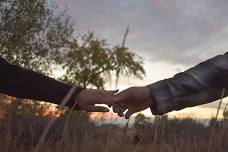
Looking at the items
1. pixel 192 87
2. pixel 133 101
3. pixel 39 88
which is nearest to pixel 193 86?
pixel 192 87

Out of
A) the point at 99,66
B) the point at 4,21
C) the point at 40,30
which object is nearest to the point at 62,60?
the point at 40,30

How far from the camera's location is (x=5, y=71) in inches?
152

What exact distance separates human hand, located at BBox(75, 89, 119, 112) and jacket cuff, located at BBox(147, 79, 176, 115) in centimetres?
32

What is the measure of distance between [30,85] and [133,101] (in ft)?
2.36

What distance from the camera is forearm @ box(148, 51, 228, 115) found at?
3.38m

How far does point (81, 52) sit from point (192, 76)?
43388 millimetres

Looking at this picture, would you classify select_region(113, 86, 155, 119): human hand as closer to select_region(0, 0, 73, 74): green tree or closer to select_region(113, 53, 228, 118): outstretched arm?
select_region(113, 53, 228, 118): outstretched arm

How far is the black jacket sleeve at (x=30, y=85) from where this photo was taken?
3809mm

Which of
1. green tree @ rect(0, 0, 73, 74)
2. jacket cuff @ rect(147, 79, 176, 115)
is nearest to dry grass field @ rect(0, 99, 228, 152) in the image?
jacket cuff @ rect(147, 79, 176, 115)

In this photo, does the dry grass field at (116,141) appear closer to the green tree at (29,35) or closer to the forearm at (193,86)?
the forearm at (193,86)

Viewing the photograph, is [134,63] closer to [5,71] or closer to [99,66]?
[99,66]

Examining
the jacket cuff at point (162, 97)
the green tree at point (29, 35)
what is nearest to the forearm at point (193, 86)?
the jacket cuff at point (162, 97)

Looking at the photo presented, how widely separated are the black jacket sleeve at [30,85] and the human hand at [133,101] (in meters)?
0.36

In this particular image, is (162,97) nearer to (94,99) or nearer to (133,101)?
(133,101)
